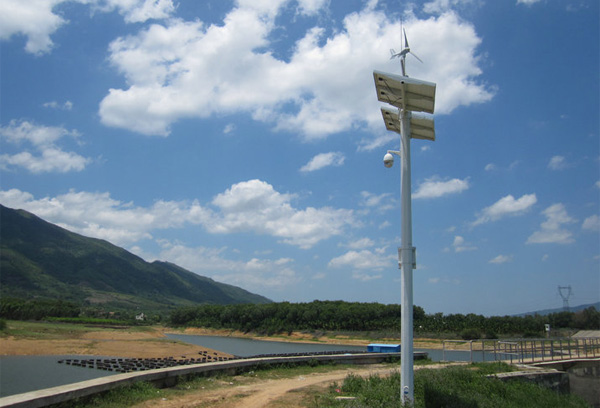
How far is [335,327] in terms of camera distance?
318ft

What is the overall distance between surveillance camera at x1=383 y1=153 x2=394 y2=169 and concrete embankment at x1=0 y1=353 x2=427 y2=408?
7756 mm

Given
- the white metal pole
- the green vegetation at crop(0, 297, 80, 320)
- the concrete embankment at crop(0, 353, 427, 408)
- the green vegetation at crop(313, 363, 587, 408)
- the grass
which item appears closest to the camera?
the concrete embankment at crop(0, 353, 427, 408)

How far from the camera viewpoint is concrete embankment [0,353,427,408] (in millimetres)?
7625

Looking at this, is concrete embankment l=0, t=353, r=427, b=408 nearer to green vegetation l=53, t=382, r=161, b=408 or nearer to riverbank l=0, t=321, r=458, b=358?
green vegetation l=53, t=382, r=161, b=408

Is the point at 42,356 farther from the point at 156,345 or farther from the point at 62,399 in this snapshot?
the point at 62,399

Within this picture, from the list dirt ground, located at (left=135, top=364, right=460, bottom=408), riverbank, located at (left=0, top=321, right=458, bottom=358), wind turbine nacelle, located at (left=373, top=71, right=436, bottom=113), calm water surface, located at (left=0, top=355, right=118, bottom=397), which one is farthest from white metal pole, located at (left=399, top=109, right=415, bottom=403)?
riverbank, located at (left=0, top=321, right=458, bottom=358)

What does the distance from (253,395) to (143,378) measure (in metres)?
2.75

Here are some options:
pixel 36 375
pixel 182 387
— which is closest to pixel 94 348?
pixel 36 375

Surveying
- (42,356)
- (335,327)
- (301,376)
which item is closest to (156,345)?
(42,356)

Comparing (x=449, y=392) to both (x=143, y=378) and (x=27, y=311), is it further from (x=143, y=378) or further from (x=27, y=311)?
(x=27, y=311)

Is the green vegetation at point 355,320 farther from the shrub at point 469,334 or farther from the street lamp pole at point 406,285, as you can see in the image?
the street lamp pole at point 406,285

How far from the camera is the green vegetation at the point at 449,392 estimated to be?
9.95 m

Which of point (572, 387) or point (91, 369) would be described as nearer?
point (572, 387)

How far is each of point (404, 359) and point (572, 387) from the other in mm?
15933
